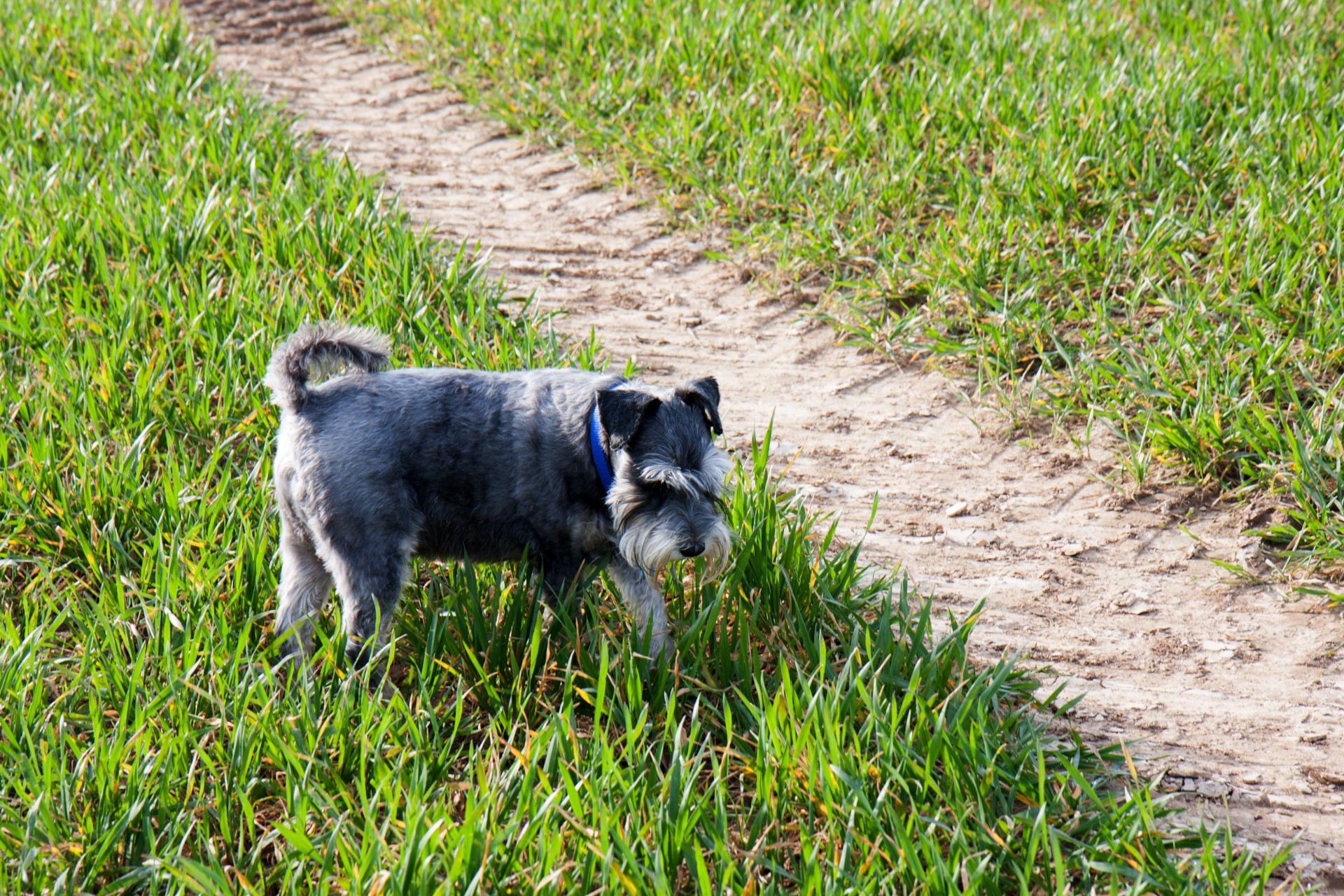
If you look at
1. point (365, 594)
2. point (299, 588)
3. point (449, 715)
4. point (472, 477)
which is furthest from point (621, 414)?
point (299, 588)

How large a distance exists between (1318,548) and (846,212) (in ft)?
11.8

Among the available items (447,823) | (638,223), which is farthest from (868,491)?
(638,223)

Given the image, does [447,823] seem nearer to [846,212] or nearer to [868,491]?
[868,491]

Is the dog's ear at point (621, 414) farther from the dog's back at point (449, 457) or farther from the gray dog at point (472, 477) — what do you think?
the dog's back at point (449, 457)

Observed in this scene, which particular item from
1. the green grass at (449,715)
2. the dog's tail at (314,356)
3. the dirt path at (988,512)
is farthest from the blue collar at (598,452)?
the dirt path at (988,512)

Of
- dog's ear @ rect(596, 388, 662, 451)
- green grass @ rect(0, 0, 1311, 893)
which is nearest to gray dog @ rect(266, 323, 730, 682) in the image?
dog's ear @ rect(596, 388, 662, 451)

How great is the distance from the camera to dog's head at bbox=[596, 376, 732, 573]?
3.36 metres

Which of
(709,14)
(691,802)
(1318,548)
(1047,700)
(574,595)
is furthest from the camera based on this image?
(709,14)

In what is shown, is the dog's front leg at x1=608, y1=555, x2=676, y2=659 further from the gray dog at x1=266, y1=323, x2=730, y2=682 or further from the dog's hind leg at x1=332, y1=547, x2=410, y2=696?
the dog's hind leg at x1=332, y1=547, x2=410, y2=696

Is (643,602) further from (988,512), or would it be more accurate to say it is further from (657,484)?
(988,512)

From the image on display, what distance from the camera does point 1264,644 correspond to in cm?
391

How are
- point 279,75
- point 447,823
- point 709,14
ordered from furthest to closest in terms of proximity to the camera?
point 279,75
point 709,14
point 447,823

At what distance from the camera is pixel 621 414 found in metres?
3.38

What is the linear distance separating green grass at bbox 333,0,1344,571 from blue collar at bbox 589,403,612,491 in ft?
8.73
